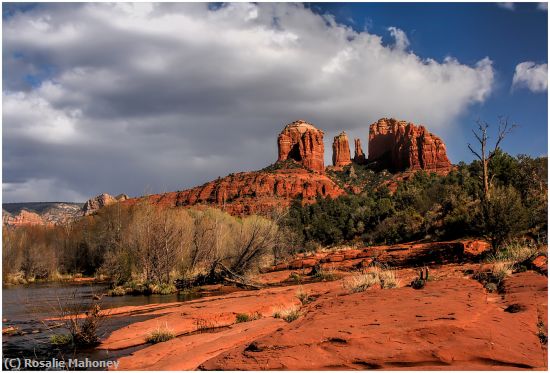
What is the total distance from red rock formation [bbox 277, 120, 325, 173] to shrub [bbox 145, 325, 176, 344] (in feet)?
355

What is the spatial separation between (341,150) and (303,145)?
687 inches

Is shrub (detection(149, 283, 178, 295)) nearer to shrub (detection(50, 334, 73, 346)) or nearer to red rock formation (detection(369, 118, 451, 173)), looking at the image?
shrub (detection(50, 334, 73, 346))

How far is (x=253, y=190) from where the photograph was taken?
95125mm

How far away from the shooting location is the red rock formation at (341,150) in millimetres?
135000

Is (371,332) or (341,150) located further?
(341,150)

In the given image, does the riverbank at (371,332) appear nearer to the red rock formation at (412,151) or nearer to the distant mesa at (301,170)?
the distant mesa at (301,170)

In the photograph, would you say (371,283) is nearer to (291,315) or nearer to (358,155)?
(291,315)

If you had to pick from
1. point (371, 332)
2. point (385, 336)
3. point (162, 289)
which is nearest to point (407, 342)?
point (385, 336)

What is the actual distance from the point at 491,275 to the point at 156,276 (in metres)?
20.2

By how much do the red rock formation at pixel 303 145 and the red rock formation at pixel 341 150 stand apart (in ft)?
26.1

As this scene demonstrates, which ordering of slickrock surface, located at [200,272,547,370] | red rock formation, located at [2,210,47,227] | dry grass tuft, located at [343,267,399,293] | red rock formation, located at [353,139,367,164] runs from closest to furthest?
slickrock surface, located at [200,272,547,370], dry grass tuft, located at [343,267,399,293], red rock formation, located at [2,210,47,227], red rock formation, located at [353,139,367,164]

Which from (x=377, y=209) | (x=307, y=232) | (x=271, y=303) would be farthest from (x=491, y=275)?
(x=307, y=232)

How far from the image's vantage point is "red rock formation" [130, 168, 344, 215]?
92.3 m

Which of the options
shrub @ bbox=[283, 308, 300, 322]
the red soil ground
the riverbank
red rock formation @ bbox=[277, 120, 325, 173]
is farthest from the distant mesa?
the red soil ground
